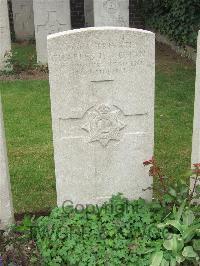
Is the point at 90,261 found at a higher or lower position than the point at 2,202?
lower

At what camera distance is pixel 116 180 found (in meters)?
3.95

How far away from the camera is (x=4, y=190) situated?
3.71 metres

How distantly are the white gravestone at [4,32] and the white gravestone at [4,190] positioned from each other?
6.34 meters

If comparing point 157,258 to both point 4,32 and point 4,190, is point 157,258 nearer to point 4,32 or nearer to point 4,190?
point 4,190

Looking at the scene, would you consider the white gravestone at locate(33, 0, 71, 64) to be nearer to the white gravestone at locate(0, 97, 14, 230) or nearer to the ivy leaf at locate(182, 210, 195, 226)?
the white gravestone at locate(0, 97, 14, 230)

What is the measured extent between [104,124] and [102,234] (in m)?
0.94

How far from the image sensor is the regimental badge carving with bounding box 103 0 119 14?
986 cm

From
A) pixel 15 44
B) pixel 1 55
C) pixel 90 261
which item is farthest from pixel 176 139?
pixel 15 44

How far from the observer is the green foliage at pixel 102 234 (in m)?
3.46

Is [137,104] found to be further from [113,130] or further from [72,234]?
[72,234]

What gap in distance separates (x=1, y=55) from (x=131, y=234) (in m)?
7.07

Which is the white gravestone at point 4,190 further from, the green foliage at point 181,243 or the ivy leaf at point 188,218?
the ivy leaf at point 188,218

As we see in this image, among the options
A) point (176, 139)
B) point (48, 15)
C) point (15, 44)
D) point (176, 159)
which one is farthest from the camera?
point (15, 44)

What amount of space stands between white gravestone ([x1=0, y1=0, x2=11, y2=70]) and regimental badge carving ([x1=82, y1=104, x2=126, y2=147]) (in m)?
6.40
